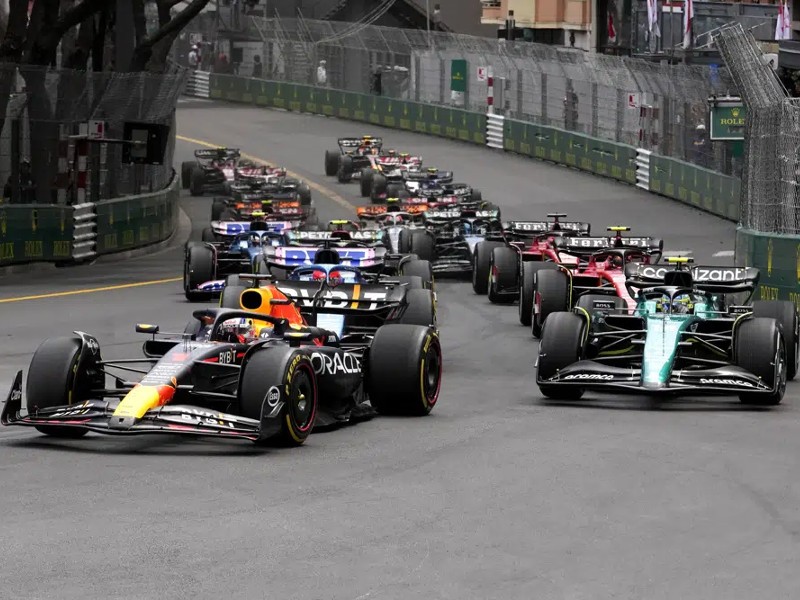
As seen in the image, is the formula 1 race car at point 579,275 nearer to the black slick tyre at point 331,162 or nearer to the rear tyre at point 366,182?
the rear tyre at point 366,182

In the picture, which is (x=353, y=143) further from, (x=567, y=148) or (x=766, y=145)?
(x=766, y=145)

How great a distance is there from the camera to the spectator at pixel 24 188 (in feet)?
95.7

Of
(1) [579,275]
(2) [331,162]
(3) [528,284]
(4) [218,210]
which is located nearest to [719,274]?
(1) [579,275]

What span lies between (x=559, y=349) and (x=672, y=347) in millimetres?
948

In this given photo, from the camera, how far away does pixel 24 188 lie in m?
29.8

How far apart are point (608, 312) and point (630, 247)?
5194 mm

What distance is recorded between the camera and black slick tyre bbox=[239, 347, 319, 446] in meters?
11.8

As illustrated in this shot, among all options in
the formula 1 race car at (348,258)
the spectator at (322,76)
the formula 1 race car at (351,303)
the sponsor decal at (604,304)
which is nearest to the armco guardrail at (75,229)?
the formula 1 race car at (348,258)

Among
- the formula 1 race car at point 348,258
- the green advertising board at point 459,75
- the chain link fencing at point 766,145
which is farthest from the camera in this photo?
the green advertising board at point 459,75

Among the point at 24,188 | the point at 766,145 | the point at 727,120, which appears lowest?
the point at 24,188

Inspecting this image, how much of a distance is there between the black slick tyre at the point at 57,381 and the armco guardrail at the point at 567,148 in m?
11.4

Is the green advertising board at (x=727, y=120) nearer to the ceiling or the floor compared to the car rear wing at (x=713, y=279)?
nearer to the ceiling

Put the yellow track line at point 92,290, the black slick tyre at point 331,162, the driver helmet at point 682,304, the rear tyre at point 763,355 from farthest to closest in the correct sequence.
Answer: the black slick tyre at point 331,162
the yellow track line at point 92,290
the driver helmet at point 682,304
the rear tyre at point 763,355

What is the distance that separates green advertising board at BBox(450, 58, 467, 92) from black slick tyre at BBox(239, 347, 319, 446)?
145 ft
